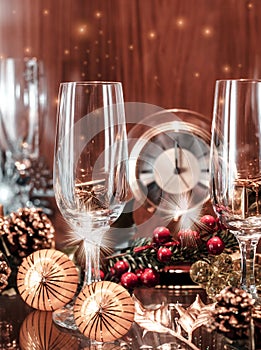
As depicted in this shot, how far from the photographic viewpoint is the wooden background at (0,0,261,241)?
1284 mm

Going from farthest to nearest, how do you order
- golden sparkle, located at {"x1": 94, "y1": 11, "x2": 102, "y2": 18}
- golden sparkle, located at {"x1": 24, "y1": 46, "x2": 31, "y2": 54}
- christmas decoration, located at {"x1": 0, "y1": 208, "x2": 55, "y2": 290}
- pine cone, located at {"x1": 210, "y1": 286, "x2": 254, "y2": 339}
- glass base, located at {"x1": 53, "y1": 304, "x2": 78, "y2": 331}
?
1. golden sparkle, located at {"x1": 24, "y1": 46, "x2": 31, "y2": 54}
2. golden sparkle, located at {"x1": 94, "y1": 11, "x2": 102, "y2": 18}
3. christmas decoration, located at {"x1": 0, "y1": 208, "x2": 55, "y2": 290}
4. glass base, located at {"x1": 53, "y1": 304, "x2": 78, "y2": 331}
5. pine cone, located at {"x1": 210, "y1": 286, "x2": 254, "y2": 339}

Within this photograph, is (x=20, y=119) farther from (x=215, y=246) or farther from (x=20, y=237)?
(x=215, y=246)

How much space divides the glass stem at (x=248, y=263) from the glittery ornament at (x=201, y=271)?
0.06 meters

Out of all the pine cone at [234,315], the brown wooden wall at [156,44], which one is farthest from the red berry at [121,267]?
the brown wooden wall at [156,44]

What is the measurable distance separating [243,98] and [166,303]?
0.29 metres

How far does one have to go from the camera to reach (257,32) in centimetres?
127

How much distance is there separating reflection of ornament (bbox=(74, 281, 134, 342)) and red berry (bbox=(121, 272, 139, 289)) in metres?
0.11

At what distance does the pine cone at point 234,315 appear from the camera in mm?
690

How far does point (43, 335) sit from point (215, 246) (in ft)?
0.77

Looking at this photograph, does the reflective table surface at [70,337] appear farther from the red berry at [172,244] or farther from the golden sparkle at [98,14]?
the golden sparkle at [98,14]

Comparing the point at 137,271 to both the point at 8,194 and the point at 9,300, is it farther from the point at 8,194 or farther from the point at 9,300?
the point at 8,194

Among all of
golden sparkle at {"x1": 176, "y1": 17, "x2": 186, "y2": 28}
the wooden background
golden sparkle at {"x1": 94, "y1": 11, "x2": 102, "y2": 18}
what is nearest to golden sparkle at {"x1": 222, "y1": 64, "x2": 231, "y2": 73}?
the wooden background

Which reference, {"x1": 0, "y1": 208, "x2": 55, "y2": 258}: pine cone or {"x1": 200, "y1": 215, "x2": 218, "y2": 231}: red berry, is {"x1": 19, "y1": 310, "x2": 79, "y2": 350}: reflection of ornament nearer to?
{"x1": 0, "y1": 208, "x2": 55, "y2": 258}: pine cone

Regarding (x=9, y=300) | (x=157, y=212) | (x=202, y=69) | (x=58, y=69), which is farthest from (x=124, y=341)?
(x=58, y=69)
